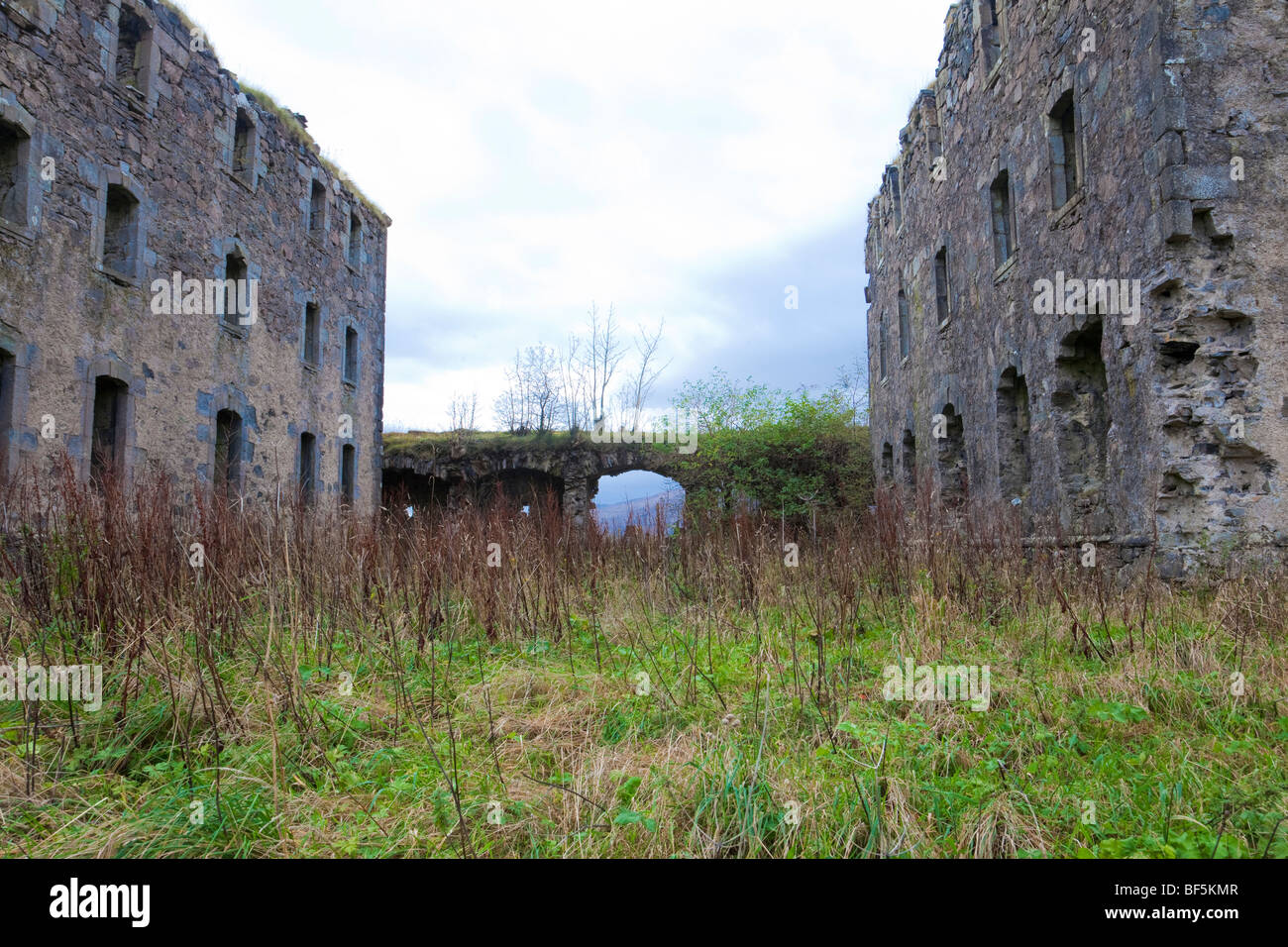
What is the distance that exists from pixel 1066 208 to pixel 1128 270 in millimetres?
1567

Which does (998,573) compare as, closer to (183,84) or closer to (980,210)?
(980,210)

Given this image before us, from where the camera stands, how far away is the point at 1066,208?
8625 millimetres

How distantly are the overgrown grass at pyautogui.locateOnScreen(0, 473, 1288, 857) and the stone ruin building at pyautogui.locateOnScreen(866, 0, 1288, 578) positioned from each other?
122 centimetres

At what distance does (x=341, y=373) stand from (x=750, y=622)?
48.9 feet

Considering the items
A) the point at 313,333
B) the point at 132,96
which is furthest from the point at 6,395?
the point at 313,333

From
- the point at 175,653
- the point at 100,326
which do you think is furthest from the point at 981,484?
the point at 100,326

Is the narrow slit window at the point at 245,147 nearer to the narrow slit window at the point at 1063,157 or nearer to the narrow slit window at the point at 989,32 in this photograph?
the narrow slit window at the point at 989,32

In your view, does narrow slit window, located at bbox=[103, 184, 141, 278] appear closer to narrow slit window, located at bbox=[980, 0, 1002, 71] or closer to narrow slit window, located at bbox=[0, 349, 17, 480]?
narrow slit window, located at bbox=[0, 349, 17, 480]

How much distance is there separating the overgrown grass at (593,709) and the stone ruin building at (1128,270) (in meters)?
1.22

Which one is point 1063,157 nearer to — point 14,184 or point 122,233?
point 14,184

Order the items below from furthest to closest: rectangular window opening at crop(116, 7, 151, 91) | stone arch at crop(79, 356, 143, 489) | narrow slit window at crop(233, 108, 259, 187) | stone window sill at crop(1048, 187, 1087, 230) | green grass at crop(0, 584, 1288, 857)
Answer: narrow slit window at crop(233, 108, 259, 187), rectangular window opening at crop(116, 7, 151, 91), stone arch at crop(79, 356, 143, 489), stone window sill at crop(1048, 187, 1087, 230), green grass at crop(0, 584, 1288, 857)

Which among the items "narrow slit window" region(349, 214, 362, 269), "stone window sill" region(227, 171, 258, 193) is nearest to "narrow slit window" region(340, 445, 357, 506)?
"narrow slit window" region(349, 214, 362, 269)

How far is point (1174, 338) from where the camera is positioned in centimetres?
683

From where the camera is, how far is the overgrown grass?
8.88ft
